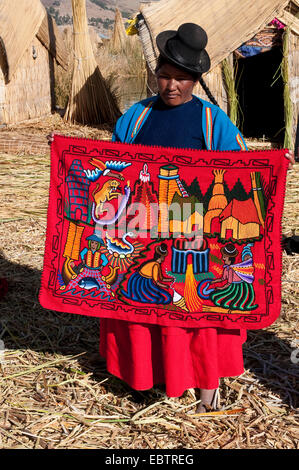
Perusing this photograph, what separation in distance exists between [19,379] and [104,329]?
23.3 inches

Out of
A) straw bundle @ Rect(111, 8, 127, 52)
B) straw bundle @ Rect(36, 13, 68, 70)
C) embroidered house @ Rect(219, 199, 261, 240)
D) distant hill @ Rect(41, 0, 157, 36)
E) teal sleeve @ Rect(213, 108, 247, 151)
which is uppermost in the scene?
distant hill @ Rect(41, 0, 157, 36)

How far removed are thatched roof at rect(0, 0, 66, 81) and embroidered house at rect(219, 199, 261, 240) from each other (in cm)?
698

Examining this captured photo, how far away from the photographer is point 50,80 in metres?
10.7

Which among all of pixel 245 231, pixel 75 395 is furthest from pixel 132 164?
pixel 75 395

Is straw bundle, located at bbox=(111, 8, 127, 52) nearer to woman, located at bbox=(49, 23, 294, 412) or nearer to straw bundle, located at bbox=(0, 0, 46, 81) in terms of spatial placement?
straw bundle, located at bbox=(0, 0, 46, 81)

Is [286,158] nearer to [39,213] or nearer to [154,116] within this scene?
[154,116]

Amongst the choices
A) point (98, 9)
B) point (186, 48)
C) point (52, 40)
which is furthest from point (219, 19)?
point (98, 9)

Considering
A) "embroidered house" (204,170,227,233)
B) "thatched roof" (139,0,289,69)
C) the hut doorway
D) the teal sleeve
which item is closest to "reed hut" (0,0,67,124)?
"thatched roof" (139,0,289,69)

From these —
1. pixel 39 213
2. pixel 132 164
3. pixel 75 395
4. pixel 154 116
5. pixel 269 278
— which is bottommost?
pixel 75 395

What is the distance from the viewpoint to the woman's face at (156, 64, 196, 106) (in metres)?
2.69

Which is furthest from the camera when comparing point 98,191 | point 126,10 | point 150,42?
point 126,10

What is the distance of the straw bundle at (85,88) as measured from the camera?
941 cm

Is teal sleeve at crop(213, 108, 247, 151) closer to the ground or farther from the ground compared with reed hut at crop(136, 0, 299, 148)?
closer to the ground

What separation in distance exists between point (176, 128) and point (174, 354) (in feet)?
3.44
